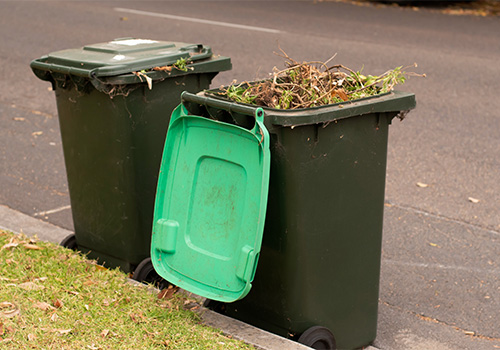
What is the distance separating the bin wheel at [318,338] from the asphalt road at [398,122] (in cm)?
47

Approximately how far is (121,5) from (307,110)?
1272cm

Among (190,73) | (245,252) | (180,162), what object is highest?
(190,73)

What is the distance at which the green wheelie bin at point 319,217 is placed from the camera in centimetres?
311

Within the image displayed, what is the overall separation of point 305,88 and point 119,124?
41.2 inches

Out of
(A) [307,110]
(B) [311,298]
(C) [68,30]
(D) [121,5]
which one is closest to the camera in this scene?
(A) [307,110]

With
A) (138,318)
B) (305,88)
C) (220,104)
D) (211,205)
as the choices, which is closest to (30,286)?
(138,318)

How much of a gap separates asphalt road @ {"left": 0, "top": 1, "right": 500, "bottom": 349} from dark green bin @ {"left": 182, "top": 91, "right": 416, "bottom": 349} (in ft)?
1.75

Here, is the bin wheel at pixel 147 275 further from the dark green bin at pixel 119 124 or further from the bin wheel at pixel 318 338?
the bin wheel at pixel 318 338

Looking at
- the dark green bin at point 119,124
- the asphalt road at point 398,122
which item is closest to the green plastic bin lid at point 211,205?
the dark green bin at point 119,124

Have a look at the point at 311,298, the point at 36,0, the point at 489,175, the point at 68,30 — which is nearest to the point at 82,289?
the point at 311,298

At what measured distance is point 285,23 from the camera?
12.9m

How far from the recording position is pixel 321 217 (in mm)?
3225

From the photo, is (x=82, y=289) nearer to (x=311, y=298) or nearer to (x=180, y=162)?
(x=180, y=162)

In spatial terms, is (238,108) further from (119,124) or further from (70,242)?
(70,242)
